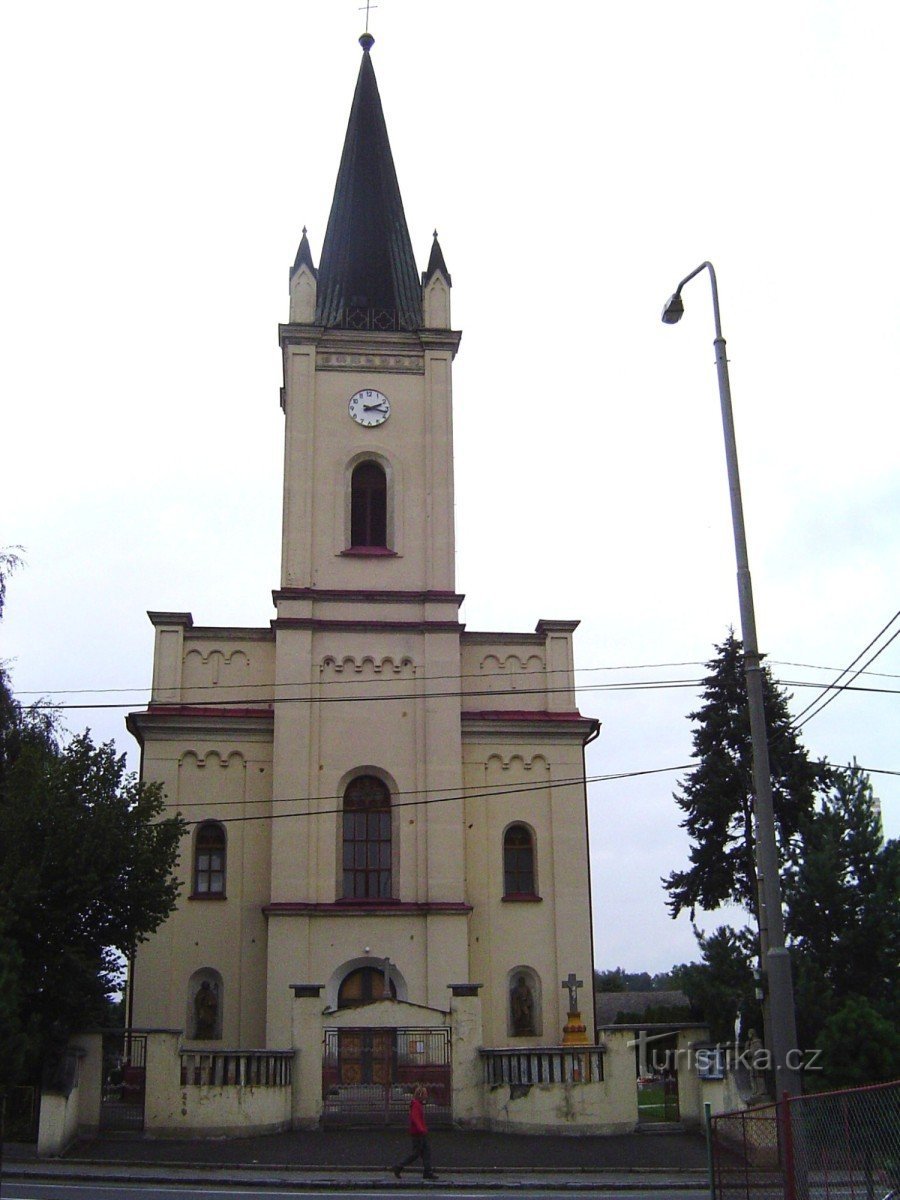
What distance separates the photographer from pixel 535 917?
1271 inches

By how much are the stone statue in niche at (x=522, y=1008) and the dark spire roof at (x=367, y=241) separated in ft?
59.9

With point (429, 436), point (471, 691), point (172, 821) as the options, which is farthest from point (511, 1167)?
point (429, 436)

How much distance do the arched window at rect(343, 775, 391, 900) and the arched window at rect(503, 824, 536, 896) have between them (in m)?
3.04

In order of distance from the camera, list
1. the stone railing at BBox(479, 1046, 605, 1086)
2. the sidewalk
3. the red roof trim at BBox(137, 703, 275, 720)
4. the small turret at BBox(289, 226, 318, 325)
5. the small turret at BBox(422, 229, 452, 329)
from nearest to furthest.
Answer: the sidewalk
the stone railing at BBox(479, 1046, 605, 1086)
the red roof trim at BBox(137, 703, 275, 720)
the small turret at BBox(289, 226, 318, 325)
the small turret at BBox(422, 229, 452, 329)

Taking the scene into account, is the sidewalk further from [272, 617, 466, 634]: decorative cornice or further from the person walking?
[272, 617, 466, 634]: decorative cornice

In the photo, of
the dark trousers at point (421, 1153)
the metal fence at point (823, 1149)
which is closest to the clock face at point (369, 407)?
the dark trousers at point (421, 1153)

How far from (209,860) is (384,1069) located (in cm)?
944

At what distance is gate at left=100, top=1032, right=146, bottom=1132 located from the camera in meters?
22.3

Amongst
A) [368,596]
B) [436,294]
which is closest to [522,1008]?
[368,596]

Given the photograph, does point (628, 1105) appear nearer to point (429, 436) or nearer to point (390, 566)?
point (390, 566)

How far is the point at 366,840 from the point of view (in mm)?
32375

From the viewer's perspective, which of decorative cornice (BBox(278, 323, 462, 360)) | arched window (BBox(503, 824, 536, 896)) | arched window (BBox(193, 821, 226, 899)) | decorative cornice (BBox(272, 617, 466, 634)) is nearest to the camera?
arched window (BBox(193, 821, 226, 899))

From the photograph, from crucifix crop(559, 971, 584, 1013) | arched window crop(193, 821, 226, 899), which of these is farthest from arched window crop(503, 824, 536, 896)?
arched window crop(193, 821, 226, 899)

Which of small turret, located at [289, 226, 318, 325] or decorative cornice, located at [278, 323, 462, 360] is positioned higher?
small turret, located at [289, 226, 318, 325]
